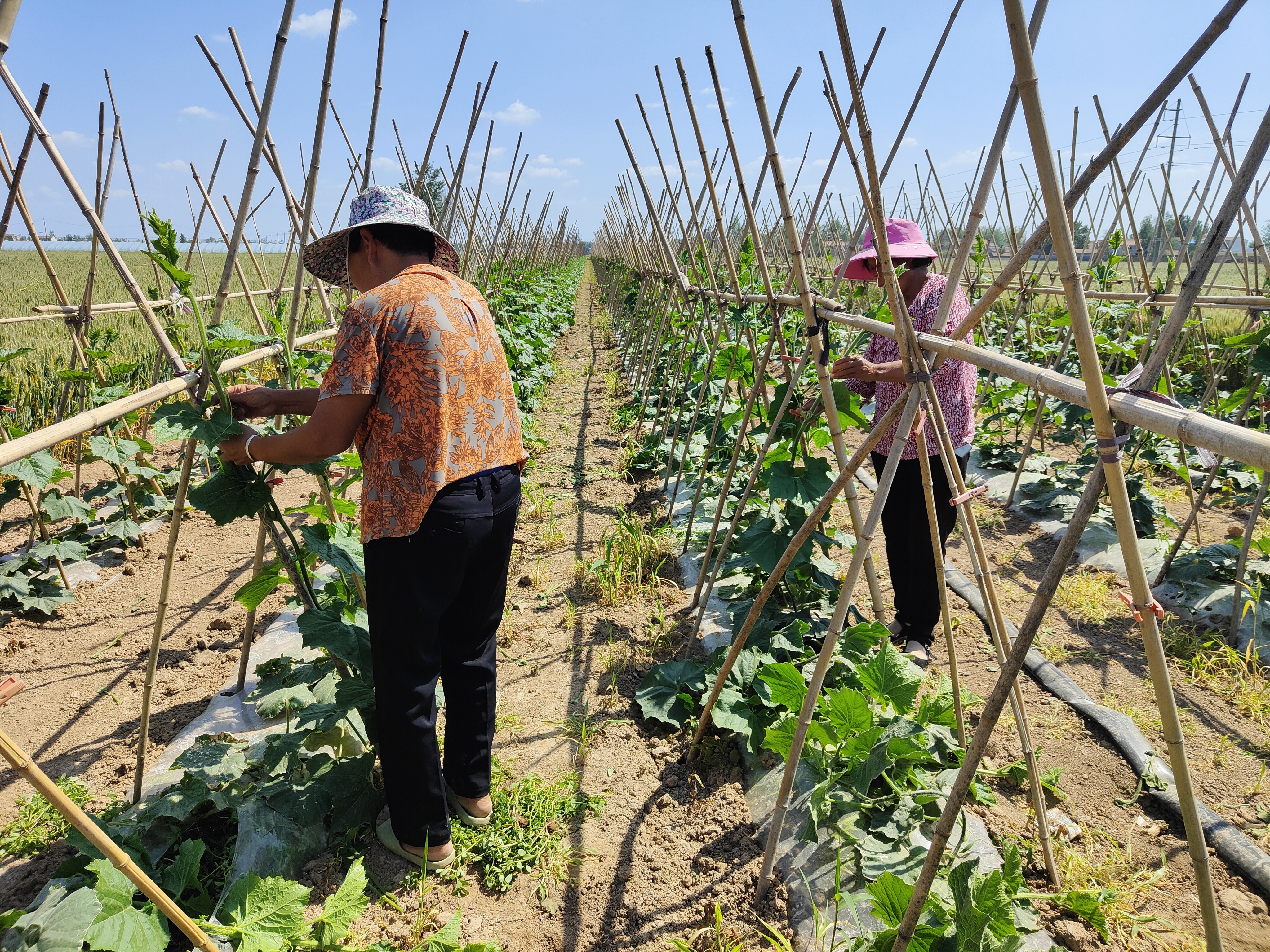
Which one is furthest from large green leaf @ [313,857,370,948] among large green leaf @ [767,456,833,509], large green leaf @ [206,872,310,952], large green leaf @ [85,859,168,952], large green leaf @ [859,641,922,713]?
large green leaf @ [767,456,833,509]

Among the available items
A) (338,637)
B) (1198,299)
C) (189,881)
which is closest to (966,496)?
(338,637)

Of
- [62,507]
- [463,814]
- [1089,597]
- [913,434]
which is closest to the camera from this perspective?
[463,814]

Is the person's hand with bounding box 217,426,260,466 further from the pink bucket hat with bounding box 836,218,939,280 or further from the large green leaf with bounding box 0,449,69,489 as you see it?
the pink bucket hat with bounding box 836,218,939,280

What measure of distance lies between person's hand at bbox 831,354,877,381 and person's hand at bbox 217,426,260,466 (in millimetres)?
1891

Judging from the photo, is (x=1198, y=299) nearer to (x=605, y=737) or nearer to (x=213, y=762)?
(x=605, y=737)

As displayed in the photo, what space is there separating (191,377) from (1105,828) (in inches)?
123

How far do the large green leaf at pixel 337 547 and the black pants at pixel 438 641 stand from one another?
0.23 meters

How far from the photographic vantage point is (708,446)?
3.94 m

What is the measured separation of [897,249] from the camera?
2.72 meters

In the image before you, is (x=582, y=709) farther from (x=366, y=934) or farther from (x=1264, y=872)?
(x=1264, y=872)

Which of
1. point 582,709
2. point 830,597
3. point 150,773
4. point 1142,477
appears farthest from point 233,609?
point 1142,477

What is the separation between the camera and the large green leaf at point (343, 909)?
177 centimetres

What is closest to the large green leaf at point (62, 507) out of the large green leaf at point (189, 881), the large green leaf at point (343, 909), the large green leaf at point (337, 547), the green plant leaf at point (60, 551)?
the green plant leaf at point (60, 551)

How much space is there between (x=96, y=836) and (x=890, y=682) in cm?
191
